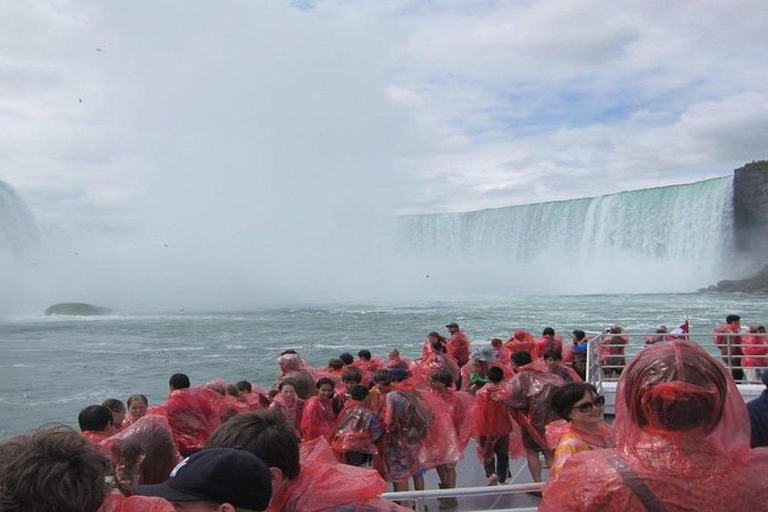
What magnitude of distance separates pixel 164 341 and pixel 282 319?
10.9 meters

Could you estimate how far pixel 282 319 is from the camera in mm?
40250

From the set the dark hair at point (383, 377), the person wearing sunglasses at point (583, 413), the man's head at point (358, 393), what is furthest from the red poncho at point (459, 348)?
the person wearing sunglasses at point (583, 413)

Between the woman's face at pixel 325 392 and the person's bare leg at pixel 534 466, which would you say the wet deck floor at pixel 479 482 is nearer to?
the person's bare leg at pixel 534 466

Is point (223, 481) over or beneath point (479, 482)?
over

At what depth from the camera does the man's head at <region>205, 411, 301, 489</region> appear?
1933 mm

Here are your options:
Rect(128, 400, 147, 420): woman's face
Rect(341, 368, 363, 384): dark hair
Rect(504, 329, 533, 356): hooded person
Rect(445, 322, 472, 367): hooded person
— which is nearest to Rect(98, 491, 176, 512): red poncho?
Rect(128, 400, 147, 420): woman's face

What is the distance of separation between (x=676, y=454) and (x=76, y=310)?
57545 millimetres

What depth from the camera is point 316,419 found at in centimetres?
541

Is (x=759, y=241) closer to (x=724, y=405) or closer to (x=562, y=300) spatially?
(x=562, y=300)

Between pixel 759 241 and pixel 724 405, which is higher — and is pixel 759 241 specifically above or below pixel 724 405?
above

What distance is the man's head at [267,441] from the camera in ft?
6.34

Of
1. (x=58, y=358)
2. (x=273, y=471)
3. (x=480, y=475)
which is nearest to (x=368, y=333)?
(x=58, y=358)

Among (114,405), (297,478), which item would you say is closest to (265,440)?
(297,478)

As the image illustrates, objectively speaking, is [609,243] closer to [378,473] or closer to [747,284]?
[747,284]
